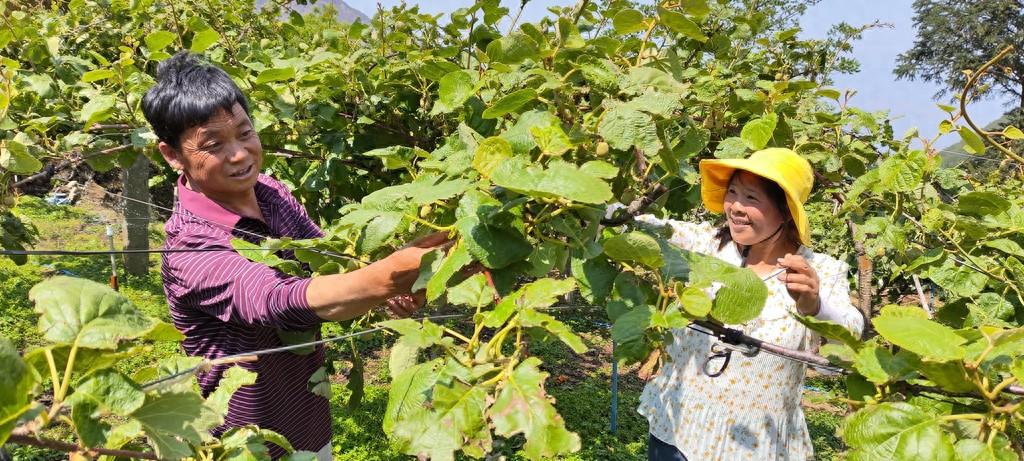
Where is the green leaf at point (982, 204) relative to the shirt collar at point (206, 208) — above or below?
above

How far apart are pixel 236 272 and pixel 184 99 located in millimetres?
450

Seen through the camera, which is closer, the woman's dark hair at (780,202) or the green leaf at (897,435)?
the green leaf at (897,435)

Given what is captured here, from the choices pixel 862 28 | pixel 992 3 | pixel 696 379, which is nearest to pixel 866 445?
pixel 696 379

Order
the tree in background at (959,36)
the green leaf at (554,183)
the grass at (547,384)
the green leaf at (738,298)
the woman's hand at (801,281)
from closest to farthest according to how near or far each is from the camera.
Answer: the green leaf at (554,183)
the green leaf at (738,298)
the woman's hand at (801,281)
the grass at (547,384)
the tree in background at (959,36)

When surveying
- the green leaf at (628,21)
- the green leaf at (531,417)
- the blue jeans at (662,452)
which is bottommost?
the blue jeans at (662,452)

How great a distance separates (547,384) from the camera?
225 inches

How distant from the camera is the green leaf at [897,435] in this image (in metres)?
0.68

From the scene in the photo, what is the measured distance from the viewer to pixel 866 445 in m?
0.72

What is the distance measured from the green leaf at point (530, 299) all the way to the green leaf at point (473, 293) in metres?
0.06

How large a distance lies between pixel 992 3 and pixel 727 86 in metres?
28.8

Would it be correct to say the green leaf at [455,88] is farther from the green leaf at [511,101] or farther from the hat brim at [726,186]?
the hat brim at [726,186]

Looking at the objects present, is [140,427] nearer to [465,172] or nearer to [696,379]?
[465,172]

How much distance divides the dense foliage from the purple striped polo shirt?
9 centimetres

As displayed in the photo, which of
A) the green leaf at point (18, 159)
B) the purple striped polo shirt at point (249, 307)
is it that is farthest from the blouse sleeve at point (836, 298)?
the green leaf at point (18, 159)
